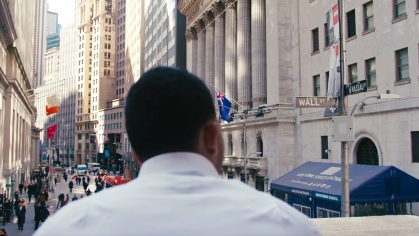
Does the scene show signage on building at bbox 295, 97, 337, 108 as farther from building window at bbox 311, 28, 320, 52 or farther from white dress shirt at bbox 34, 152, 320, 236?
building window at bbox 311, 28, 320, 52

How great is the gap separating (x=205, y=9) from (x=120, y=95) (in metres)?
81.1

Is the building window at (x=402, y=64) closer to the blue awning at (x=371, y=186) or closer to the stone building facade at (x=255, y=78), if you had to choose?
the blue awning at (x=371, y=186)

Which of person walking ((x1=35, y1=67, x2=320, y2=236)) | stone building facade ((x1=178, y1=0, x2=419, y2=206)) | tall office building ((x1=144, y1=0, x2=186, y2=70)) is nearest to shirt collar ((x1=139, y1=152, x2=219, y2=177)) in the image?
person walking ((x1=35, y1=67, x2=320, y2=236))

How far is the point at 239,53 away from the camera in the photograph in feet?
141

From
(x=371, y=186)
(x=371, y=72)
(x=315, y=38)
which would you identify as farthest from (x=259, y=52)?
(x=371, y=186)

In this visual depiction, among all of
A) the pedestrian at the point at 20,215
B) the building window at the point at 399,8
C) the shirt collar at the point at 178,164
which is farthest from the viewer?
the pedestrian at the point at 20,215

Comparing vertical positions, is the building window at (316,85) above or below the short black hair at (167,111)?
above

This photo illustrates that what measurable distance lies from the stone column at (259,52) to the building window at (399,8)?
16729 mm

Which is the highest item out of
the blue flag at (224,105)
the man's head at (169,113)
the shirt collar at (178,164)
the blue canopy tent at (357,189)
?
the blue flag at (224,105)

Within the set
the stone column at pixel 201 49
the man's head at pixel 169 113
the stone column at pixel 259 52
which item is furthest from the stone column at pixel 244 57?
the man's head at pixel 169 113

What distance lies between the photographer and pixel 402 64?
74.2ft

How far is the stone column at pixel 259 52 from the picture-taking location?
128ft

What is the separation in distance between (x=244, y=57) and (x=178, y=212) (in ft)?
136

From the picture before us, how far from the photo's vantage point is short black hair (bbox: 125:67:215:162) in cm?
179
